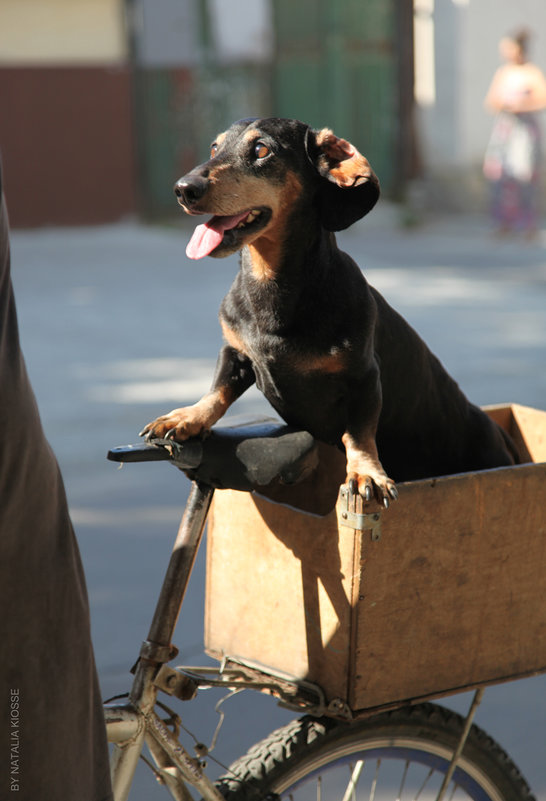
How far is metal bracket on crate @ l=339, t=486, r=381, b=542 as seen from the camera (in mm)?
1625

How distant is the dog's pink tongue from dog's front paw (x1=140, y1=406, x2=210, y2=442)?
1.06ft

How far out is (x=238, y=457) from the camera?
5.69ft

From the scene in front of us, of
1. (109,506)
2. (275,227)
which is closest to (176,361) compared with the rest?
(109,506)

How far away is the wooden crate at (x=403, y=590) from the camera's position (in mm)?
1685

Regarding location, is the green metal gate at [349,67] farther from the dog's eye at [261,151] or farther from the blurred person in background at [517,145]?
the dog's eye at [261,151]

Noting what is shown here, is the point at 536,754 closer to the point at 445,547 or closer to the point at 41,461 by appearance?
the point at 445,547

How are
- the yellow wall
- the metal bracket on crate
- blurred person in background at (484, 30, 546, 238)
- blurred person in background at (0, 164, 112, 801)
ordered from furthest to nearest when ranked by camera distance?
1. the yellow wall
2. blurred person in background at (484, 30, 546, 238)
3. the metal bracket on crate
4. blurred person in background at (0, 164, 112, 801)

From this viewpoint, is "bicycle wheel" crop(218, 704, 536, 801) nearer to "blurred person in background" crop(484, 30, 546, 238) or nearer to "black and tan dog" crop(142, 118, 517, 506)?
"black and tan dog" crop(142, 118, 517, 506)

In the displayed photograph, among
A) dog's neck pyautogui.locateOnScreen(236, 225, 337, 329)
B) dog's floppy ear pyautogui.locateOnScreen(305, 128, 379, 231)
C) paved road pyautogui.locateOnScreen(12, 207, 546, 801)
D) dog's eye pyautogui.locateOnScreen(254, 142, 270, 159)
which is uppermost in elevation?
dog's eye pyautogui.locateOnScreen(254, 142, 270, 159)

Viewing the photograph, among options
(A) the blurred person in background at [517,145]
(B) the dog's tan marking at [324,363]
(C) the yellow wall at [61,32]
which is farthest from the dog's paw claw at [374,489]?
(C) the yellow wall at [61,32]

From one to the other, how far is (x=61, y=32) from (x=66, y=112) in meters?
0.92

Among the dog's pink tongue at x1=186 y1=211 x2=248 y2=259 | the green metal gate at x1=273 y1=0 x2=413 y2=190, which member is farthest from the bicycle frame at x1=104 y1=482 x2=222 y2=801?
the green metal gate at x1=273 y1=0 x2=413 y2=190

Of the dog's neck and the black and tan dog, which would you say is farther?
the dog's neck

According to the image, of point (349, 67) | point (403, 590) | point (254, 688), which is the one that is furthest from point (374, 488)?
point (349, 67)
